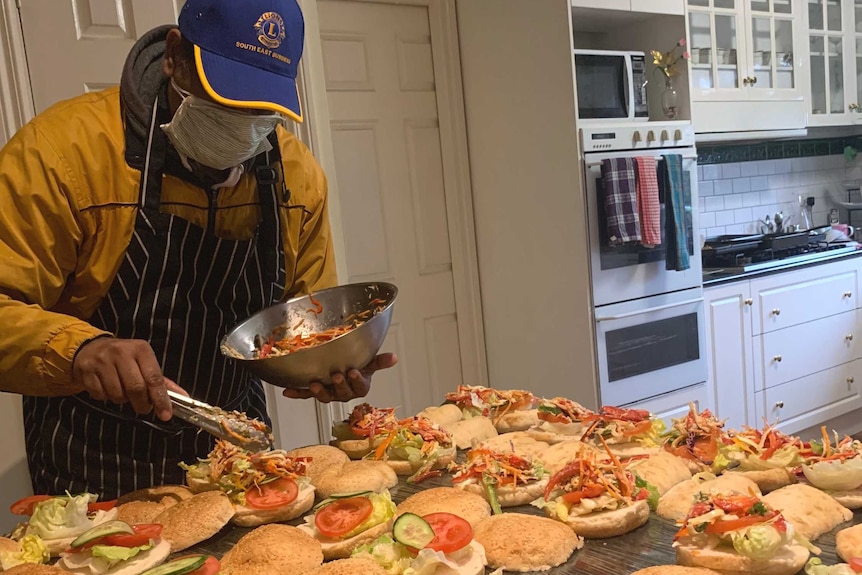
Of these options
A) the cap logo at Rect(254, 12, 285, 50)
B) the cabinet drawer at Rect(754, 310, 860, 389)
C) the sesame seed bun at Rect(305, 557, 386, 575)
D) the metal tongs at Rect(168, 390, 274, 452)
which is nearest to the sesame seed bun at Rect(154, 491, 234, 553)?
the metal tongs at Rect(168, 390, 274, 452)

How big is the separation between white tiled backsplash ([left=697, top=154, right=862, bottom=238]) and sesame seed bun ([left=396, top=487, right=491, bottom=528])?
3984 millimetres

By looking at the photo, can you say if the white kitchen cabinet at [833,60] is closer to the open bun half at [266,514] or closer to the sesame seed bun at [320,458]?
the sesame seed bun at [320,458]

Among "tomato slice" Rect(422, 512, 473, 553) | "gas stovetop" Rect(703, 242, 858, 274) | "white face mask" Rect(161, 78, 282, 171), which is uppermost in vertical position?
"white face mask" Rect(161, 78, 282, 171)

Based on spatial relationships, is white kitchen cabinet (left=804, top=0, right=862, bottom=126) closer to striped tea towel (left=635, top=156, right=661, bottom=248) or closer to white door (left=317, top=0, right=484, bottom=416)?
striped tea towel (left=635, top=156, right=661, bottom=248)

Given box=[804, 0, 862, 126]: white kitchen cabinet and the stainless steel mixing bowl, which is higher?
box=[804, 0, 862, 126]: white kitchen cabinet

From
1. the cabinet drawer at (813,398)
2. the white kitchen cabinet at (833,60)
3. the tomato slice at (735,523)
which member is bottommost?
the cabinet drawer at (813,398)

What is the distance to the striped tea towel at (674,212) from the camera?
12.7 feet

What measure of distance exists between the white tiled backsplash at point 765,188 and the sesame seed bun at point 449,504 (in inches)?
157

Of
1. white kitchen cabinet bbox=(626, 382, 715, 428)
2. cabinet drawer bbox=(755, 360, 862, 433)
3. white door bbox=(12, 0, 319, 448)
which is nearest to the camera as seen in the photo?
white door bbox=(12, 0, 319, 448)

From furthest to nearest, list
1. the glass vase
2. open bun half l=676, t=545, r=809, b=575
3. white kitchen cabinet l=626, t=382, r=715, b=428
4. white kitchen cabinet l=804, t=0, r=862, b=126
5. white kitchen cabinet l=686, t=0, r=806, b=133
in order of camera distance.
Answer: white kitchen cabinet l=804, t=0, r=862, b=126, white kitchen cabinet l=686, t=0, r=806, b=133, the glass vase, white kitchen cabinet l=626, t=382, r=715, b=428, open bun half l=676, t=545, r=809, b=575

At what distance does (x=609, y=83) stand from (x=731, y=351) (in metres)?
1.71

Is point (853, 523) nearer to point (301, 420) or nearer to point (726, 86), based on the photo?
point (301, 420)

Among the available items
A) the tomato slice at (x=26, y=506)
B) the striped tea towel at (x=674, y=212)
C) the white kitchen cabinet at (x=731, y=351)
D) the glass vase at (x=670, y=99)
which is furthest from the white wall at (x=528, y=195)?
the tomato slice at (x=26, y=506)

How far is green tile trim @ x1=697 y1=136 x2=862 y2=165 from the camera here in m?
→ 5.22
